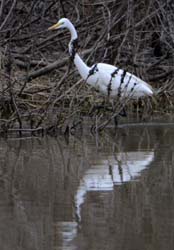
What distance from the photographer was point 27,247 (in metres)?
4.46

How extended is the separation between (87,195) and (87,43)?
8.90m

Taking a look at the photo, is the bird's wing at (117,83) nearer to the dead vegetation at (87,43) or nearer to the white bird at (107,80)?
the white bird at (107,80)

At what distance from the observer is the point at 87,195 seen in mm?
6008

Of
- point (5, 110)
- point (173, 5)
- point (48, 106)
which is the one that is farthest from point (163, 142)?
point (173, 5)

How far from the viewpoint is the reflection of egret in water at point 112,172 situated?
20.7ft

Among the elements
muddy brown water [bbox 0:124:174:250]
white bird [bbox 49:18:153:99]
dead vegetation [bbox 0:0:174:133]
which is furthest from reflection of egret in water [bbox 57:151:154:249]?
dead vegetation [bbox 0:0:174:133]

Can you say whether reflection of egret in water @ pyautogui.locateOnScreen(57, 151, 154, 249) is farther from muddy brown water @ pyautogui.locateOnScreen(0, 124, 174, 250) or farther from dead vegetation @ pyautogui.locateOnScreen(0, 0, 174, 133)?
dead vegetation @ pyautogui.locateOnScreen(0, 0, 174, 133)

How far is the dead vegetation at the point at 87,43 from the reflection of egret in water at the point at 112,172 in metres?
3.90

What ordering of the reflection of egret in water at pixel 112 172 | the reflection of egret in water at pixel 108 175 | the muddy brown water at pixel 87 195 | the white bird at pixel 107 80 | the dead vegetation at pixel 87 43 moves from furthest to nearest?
the dead vegetation at pixel 87 43 < the white bird at pixel 107 80 < the reflection of egret in water at pixel 112 172 < the reflection of egret in water at pixel 108 175 < the muddy brown water at pixel 87 195

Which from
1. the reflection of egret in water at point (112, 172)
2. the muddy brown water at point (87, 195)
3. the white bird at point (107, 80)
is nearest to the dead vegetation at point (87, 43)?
the white bird at point (107, 80)

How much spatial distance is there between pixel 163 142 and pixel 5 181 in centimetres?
337

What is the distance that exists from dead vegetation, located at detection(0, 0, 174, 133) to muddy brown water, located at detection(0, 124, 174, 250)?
10.7 feet

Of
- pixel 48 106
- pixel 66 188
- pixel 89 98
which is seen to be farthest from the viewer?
pixel 89 98

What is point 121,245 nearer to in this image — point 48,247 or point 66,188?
point 48,247
